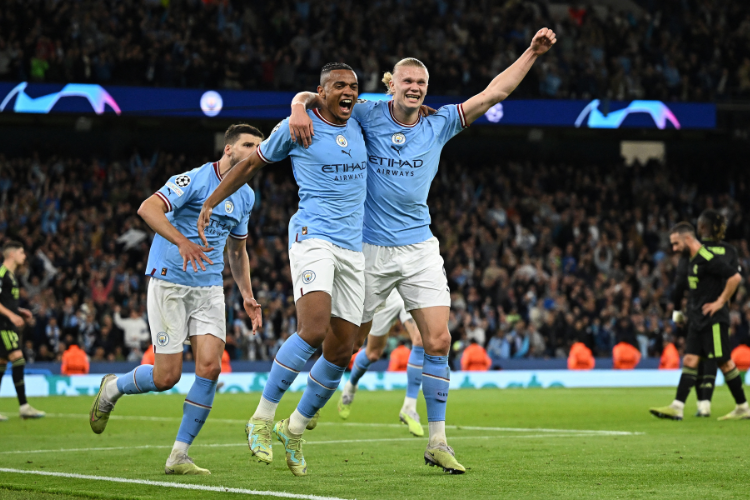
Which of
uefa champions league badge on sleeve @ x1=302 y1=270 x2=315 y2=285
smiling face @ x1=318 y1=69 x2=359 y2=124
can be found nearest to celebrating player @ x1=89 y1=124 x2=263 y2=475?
smiling face @ x1=318 y1=69 x2=359 y2=124

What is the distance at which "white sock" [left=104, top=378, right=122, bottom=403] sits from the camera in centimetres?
782

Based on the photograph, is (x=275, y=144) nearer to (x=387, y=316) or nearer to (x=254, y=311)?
(x=254, y=311)

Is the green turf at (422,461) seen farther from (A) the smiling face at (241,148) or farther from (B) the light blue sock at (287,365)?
(A) the smiling face at (241,148)

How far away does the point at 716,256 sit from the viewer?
1213cm

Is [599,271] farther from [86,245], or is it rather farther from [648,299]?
[86,245]

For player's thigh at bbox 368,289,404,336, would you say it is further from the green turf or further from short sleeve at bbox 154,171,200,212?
short sleeve at bbox 154,171,200,212

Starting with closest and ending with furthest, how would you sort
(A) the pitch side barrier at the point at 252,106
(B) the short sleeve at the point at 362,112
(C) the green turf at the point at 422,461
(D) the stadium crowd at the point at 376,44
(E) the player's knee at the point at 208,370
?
1. (C) the green turf at the point at 422,461
2. (B) the short sleeve at the point at 362,112
3. (E) the player's knee at the point at 208,370
4. (A) the pitch side barrier at the point at 252,106
5. (D) the stadium crowd at the point at 376,44

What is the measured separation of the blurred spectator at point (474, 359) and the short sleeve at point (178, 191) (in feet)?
49.6

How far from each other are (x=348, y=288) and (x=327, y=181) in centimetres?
75

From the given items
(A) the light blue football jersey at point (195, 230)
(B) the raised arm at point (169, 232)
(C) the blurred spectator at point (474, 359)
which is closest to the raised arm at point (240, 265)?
(A) the light blue football jersey at point (195, 230)

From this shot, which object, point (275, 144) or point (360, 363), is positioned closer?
point (275, 144)

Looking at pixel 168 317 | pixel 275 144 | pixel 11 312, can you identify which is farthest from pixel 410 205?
pixel 11 312

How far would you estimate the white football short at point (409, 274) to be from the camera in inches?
275

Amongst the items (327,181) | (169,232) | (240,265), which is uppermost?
(327,181)
